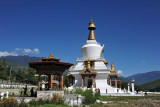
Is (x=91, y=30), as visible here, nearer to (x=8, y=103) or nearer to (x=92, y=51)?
(x=92, y=51)

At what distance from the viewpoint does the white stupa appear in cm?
4110

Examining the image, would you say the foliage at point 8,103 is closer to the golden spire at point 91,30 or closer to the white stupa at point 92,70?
the white stupa at point 92,70

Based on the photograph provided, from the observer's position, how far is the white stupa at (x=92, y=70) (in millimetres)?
41097

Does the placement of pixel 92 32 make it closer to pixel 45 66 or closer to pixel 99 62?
pixel 99 62

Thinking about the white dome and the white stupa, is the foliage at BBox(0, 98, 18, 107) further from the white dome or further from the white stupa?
the white dome

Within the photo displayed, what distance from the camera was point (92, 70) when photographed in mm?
41719

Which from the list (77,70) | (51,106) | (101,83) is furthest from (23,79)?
(51,106)

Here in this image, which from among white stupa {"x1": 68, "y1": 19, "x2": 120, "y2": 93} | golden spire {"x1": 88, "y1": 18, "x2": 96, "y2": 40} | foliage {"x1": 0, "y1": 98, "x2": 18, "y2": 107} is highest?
golden spire {"x1": 88, "y1": 18, "x2": 96, "y2": 40}

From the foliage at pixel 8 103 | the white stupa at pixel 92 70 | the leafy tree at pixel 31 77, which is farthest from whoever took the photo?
the leafy tree at pixel 31 77

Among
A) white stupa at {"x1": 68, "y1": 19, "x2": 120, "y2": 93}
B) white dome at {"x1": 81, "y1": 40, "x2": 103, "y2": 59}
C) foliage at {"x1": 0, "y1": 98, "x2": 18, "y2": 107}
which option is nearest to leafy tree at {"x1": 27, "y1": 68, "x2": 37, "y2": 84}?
white stupa at {"x1": 68, "y1": 19, "x2": 120, "y2": 93}

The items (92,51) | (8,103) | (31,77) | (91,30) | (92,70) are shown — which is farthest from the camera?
(31,77)

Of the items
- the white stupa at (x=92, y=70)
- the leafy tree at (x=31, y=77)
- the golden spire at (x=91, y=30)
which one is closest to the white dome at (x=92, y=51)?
the white stupa at (x=92, y=70)

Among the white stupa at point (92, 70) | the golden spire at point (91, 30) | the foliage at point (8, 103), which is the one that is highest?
the golden spire at point (91, 30)

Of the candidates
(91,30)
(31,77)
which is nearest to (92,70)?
(91,30)
